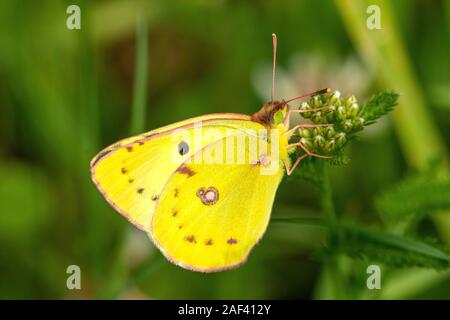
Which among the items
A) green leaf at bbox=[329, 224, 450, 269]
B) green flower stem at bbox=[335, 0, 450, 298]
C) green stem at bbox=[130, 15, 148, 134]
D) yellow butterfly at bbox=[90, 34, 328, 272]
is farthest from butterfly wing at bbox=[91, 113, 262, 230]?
green flower stem at bbox=[335, 0, 450, 298]

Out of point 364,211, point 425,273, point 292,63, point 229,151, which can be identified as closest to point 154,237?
point 229,151

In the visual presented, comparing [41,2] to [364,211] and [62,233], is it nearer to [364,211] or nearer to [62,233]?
[62,233]

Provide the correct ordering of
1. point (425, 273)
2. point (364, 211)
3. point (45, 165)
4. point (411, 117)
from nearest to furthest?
point (425, 273) < point (411, 117) < point (364, 211) < point (45, 165)

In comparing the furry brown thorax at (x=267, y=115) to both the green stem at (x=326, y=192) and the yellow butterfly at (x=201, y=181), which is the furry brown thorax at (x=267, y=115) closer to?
the yellow butterfly at (x=201, y=181)

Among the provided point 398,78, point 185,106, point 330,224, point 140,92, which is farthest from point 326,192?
point 185,106

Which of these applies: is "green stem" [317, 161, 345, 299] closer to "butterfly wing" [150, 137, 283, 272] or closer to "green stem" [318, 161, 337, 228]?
"green stem" [318, 161, 337, 228]

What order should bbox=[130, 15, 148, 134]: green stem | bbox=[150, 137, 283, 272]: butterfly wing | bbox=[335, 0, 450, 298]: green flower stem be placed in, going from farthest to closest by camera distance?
1. bbox=[335, 0, 450, 298]: green flower stem
2. bbox=[130, 15, 148, 134]: green stem
3. bbox=[150, 137, 283, 272]: butterfly wing

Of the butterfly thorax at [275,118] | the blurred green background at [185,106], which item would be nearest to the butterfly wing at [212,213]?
the butterfly thorax at [275,118]
